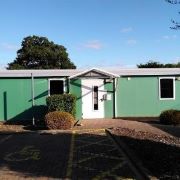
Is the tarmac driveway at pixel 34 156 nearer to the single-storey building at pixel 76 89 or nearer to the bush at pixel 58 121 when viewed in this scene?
the bush at pixel 58 121

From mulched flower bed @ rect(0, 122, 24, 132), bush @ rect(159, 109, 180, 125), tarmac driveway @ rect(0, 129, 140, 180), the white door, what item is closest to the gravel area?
mulched flower bed @ rect(0, 122, 24, 132)

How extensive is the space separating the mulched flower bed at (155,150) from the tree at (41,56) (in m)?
45.2

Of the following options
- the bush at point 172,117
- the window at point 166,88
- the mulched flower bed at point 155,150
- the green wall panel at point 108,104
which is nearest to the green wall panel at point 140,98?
the window at point 166,88

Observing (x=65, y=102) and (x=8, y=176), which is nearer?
(x=8, y=176)

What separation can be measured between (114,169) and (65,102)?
12.4 m

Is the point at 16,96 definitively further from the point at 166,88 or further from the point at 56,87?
the point at 166,88

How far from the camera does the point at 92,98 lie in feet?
84.3

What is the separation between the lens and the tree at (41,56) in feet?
210

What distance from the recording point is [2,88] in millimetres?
25531

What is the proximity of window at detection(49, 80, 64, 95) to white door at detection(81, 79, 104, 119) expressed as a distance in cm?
120

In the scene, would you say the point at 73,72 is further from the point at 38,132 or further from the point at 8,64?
the point at 8,64

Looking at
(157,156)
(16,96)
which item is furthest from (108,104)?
(157,156)

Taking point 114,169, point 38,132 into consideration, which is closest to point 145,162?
point 114,169

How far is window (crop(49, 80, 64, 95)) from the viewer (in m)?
25.7
